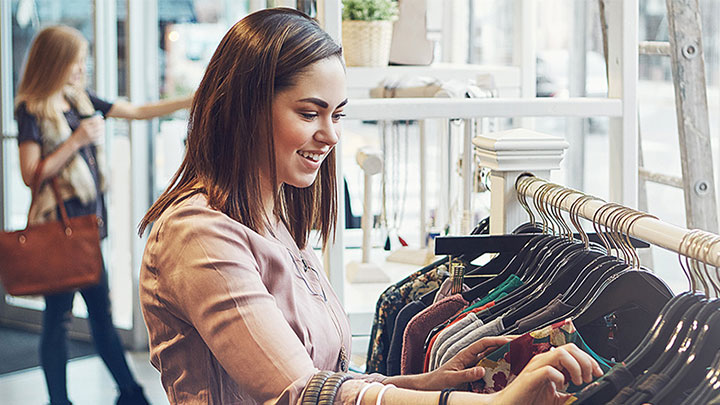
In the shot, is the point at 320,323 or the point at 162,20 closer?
the point at 320,323

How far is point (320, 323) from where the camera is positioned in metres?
1.28

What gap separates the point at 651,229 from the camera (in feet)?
3.52

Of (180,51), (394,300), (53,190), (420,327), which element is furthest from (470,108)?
(180,51)

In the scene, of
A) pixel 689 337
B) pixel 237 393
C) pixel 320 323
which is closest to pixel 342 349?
pixel 320 323

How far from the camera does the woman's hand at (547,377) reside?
3.04 feet

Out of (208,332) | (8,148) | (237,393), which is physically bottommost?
(237,393)

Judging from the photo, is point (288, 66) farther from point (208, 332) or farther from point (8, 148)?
point (8, 148)

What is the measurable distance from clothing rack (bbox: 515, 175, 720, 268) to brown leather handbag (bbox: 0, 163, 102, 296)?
2324 mm

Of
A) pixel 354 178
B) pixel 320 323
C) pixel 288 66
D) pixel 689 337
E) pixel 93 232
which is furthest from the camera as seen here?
pixel 354 178

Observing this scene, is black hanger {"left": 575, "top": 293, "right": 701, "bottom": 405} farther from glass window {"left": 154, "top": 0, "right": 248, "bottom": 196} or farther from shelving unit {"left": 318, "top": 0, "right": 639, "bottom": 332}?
glass window {"left": 154, "top": 0, "right": 248, "bottom": 196}

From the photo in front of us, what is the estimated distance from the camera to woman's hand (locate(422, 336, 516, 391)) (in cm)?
119

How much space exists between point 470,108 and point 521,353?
0.77m

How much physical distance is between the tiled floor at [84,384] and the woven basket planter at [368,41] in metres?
2.19

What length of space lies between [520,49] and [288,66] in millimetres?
1711
